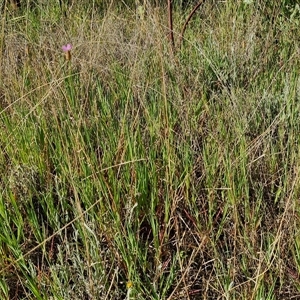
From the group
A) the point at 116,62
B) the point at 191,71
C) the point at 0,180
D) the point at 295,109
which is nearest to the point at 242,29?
the point at 191,71

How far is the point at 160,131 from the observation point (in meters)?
1.54

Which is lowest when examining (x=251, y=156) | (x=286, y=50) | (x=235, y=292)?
(x=235, y=292)

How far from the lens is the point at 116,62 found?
2.07m

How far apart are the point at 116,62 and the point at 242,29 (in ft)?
2.49

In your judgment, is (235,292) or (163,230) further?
(163,230)

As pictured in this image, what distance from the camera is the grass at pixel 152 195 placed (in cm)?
112

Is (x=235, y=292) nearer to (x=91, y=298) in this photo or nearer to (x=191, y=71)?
(x=91, y=298)

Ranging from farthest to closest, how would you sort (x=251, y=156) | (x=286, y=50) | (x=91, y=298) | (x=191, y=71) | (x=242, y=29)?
(x=242, y=29)
(x=286, y=50)
(x=191, y=71)
(x=251, y=156)
(x=91, y=298)

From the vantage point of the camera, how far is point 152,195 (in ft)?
4.24

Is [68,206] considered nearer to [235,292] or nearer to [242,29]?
[235,292]

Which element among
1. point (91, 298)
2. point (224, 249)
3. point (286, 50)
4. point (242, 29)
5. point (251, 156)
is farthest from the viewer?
point (242, 29)

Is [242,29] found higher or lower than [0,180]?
higher

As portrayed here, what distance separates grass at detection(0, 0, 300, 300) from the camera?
1.12 metres

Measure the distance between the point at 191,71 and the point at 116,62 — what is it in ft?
1.03
